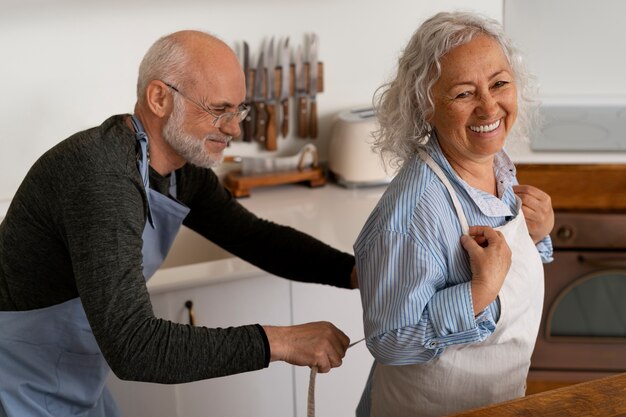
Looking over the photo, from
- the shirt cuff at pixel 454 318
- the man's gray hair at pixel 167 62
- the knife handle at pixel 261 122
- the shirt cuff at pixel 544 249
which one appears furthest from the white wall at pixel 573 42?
the shirt cuff at pixel 454 318

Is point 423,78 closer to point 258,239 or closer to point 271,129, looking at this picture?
point 258,239

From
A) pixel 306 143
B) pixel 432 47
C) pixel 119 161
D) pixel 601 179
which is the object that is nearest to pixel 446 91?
pixel 432 47

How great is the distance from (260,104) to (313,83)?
0.19 metres

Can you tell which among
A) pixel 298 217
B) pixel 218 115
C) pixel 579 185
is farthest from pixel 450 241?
pixel 579 185

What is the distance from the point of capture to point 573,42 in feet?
10.00

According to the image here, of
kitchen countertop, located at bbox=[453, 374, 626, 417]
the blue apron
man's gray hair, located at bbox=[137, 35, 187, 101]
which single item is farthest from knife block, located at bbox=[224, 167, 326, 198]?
kitchen countertop, located at bbox=[453, 374, 626, 417]

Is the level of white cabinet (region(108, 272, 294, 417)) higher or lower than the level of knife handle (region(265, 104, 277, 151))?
lower

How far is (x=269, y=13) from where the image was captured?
9.00ft

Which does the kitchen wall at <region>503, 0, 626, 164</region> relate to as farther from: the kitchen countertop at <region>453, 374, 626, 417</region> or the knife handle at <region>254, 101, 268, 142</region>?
the kitchen countertop at <region>453, 374, 626, 417</region>

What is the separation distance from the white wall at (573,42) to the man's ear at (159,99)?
175 cm

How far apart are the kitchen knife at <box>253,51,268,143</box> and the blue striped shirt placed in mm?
1348

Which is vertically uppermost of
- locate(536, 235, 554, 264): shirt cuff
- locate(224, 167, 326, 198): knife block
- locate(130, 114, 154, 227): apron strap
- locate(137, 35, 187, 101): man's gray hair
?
locate(137, 35, 187, 101): man's gray hair

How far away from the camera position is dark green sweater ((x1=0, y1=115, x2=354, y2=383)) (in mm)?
1420

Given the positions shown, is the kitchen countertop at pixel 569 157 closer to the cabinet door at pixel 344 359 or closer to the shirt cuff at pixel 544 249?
the cabinet door at pixel 344 359
